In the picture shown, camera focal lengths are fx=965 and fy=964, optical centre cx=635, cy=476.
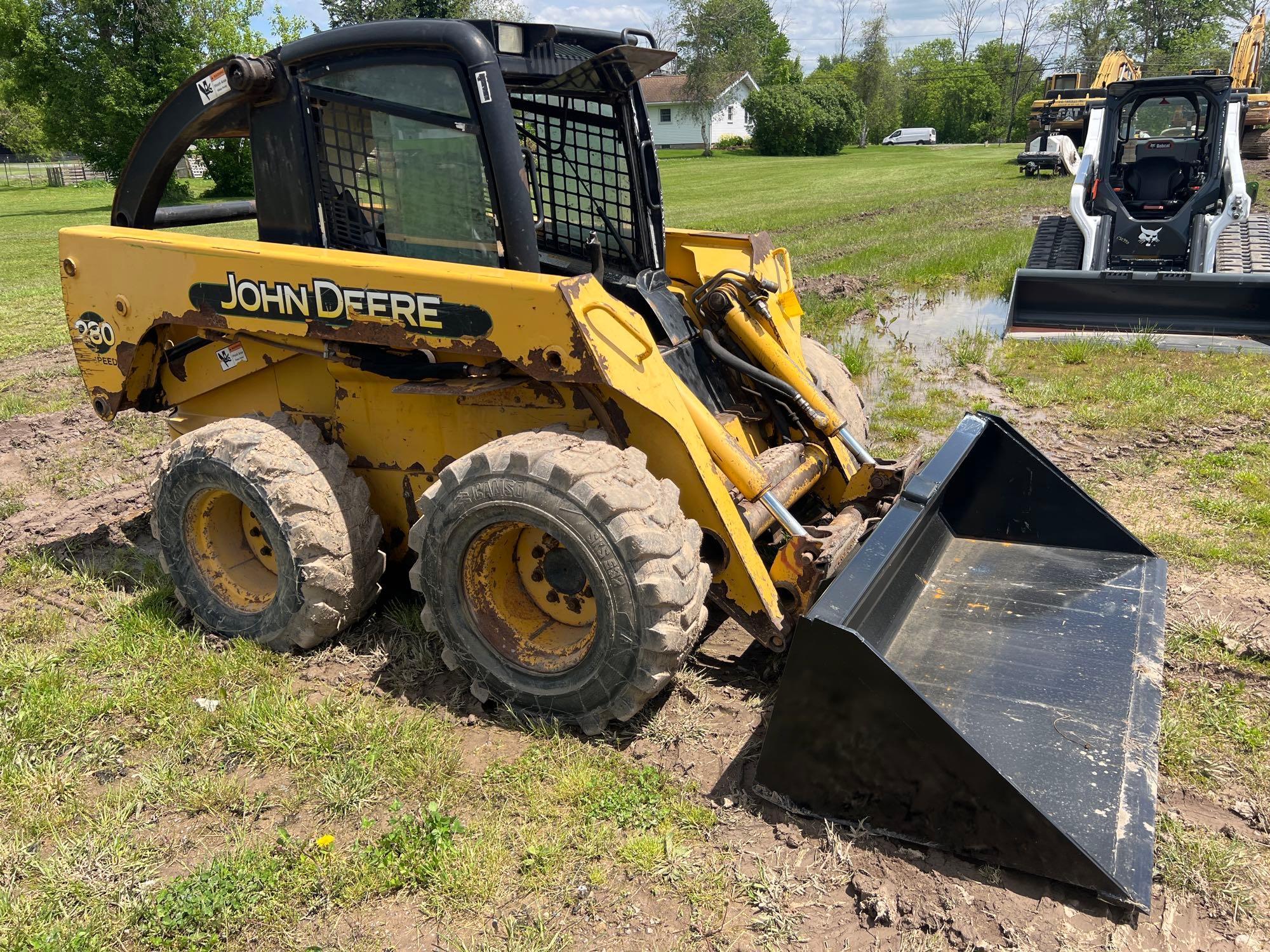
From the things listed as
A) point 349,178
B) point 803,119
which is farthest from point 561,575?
point 803,119

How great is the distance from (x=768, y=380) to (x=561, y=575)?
1.37 meters

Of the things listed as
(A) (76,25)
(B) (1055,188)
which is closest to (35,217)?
(A) (76,25)

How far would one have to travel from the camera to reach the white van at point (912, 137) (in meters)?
62.0

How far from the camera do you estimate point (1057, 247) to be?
1055 centimetres

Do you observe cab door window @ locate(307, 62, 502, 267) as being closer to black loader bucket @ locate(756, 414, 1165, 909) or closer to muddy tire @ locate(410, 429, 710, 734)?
muddy tire @ locate(410, 429, 710, 734)

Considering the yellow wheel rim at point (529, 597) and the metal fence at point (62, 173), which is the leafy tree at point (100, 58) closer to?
the metal fence at point (62, 173)

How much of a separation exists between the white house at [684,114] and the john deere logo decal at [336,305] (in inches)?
2347

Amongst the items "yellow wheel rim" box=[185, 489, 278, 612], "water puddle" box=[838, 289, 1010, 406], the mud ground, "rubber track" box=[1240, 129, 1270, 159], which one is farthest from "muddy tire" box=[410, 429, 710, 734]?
"rubber track" box=[1240, 129, 1270, 159]

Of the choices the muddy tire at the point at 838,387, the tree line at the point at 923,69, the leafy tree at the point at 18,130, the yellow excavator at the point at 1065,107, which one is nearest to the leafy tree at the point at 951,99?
the tree line at the point at 923,69

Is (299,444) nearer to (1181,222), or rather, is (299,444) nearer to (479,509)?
(479,509)

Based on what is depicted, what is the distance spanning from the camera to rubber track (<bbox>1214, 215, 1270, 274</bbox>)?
31.5 ft

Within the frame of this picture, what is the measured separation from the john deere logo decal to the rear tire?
342 inches

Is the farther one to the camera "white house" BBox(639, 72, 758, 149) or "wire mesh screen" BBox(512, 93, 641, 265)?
"white house" BBox(639, 72, 758, 149)

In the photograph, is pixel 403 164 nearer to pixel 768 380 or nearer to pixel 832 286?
pixel 768 380
